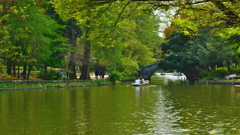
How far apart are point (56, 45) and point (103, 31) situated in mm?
36629

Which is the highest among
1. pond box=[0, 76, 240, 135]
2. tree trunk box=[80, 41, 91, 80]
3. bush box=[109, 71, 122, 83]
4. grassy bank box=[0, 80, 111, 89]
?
tree trunk box=[80, 41, 91, 80]

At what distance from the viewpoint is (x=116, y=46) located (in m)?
59.4

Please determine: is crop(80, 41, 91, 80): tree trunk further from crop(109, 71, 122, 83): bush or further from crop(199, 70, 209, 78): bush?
crop(199, 70, 209, 78): bush

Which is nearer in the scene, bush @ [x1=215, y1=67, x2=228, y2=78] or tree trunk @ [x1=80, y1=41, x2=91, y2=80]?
tree trunk @ [x1=80, y1=41, x2=91, y2=80]

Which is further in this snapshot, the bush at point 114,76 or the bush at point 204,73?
the bush at point 204,73

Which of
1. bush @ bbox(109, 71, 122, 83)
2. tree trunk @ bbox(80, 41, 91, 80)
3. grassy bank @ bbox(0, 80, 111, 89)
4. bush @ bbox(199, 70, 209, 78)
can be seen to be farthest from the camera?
bush @ bbox(199, 70, 209, 78)

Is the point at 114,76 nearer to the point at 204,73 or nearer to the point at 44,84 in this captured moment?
the point at 44,84

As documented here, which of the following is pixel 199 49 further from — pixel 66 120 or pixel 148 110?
pixel 66 120

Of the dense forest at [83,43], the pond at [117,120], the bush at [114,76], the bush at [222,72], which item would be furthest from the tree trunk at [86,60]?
the pond at [117,120]

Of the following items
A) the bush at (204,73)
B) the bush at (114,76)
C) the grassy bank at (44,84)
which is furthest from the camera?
the bush at (204,73)

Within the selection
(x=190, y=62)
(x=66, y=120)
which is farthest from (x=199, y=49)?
(x=66, y=120)

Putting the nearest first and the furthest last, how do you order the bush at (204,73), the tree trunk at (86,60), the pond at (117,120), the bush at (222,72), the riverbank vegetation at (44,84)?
1. the pond at (117,120)
2. the riverbank vegetation at (44,84)
3. the tree trunk at (86,60)
4. the bush at (222,72)
5. the bush at (204,73)

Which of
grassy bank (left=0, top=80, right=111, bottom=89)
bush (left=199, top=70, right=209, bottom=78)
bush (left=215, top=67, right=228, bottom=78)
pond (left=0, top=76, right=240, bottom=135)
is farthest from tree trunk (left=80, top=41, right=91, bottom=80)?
pond (left=0, top=76, right=240, bottom=135)

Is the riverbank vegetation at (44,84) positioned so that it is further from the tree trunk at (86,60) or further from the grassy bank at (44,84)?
the tree trunk at (86,60)
